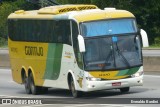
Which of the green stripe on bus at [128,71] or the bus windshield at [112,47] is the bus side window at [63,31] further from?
the green stripe on bus at [128,71]

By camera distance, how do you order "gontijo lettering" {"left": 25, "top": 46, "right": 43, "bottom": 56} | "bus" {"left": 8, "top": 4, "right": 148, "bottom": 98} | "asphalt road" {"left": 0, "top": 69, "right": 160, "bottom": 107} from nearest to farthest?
"asphalt road" {"left": 0, "top": 69, "right": 160, "bottom": 107} < "bus" {"left": 8, "top": 4, "right": 148, "bottom": 98} < "gontijo lettering" {"left": 25, "top": 46, "right": 43, "bottom": 56}

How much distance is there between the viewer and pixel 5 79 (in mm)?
35156

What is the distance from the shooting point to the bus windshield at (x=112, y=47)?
72.0 feet

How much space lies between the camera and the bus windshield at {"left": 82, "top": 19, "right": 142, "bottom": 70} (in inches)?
864

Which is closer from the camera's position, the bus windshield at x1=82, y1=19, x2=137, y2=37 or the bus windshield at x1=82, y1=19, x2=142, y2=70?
the bus windshield at x1=82, y1=19, x2=142, y2=70

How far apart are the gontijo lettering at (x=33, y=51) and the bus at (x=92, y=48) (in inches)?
15.9

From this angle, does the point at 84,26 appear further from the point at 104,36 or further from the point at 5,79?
the point at 5,79

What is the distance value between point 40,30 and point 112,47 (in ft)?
13.9

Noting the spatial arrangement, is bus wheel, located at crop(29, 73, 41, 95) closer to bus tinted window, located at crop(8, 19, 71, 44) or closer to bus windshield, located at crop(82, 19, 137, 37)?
bus tinted window, located at crop(8, 19, 71, 44)


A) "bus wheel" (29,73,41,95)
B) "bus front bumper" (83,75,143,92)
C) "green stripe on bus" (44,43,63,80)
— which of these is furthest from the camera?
"bus wheel" (29,73,41,95)

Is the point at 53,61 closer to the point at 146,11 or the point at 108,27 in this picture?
the point at 108,27

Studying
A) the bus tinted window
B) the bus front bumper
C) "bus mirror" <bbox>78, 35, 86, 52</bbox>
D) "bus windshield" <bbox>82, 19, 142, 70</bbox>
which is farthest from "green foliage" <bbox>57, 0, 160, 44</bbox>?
"bus mirror" <bbox>78, 35, 86, 52</bbox>

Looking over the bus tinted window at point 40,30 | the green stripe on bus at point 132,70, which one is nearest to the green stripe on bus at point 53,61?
the bus tinted window at point 40,30

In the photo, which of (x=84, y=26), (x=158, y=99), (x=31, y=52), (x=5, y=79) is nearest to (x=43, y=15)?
(x=31, y=52)
